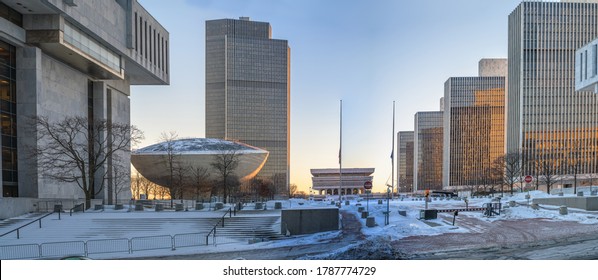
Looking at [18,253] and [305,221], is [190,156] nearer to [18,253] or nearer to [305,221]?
[305,221]

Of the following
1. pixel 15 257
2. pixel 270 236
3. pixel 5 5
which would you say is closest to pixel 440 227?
pixel 270 236

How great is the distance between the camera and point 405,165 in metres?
193

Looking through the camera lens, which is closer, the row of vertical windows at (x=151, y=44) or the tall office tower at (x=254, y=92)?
the row of vertical windows at (x=151, y=44)

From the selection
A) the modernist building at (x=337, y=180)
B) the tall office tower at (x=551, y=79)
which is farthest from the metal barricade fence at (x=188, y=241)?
the modernist building at (x=337, y=180)

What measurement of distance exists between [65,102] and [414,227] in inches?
1333

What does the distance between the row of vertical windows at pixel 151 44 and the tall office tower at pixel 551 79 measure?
96973mm

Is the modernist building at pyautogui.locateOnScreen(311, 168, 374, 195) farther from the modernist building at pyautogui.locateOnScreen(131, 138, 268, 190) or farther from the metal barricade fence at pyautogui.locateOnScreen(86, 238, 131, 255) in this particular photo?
the metal barricade fence at pyautogui.locateOnScreen(86, 238, 131, 255)

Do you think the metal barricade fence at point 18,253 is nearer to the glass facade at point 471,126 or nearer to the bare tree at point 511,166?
the bare tree at point 511,166

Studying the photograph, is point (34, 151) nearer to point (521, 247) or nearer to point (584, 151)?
point (521, 247)

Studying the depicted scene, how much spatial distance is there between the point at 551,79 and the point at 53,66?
121674 millimetres

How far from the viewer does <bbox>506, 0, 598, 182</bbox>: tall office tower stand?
362ft

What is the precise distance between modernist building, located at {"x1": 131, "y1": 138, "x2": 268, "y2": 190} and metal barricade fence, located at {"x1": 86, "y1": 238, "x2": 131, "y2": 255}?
49.6 meters

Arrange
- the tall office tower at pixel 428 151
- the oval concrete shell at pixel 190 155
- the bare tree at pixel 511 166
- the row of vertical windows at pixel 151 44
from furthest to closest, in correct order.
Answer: the tall office tower at pixel 428 151
the oval concrete shell at pixel 190 155
the bare tree at pixel 511 166
the row of vertical windows at pixel 151 44

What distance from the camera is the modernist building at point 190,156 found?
72438 mm
